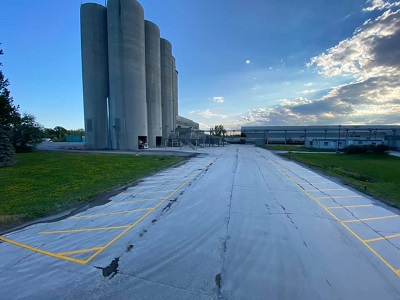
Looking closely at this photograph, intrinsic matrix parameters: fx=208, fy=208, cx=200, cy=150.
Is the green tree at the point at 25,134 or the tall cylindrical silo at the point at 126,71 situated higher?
the tall cylindrical silo at the point at 126,71

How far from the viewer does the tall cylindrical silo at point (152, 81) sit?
44128 mm

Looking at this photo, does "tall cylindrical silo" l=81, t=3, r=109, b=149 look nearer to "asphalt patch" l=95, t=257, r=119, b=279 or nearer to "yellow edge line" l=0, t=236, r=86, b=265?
"yellow edge line" l=0, t=236, r=86, b=265

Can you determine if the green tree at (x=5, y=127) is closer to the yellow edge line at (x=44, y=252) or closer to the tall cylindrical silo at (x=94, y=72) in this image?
the tall cylindrical silo at (x=94, y=72)

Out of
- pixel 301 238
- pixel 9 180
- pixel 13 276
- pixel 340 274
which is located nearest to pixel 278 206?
pixel 301 238

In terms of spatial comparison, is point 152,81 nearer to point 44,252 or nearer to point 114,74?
point 114,74

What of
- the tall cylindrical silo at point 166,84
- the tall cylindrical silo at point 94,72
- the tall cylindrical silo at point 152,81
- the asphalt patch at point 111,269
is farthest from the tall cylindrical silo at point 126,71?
the asphalt patch at point 111,269

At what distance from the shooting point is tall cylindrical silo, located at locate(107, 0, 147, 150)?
1455 inches

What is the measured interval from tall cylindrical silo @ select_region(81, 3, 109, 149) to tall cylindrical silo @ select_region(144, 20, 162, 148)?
8.34 metres

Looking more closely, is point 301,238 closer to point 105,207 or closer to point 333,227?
point 333,227

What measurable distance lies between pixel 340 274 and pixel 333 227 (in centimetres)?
248

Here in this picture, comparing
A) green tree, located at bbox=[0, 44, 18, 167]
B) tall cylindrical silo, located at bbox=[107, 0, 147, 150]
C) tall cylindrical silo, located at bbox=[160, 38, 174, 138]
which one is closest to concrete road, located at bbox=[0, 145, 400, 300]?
green tree, located at bbox=[0, 44, 18, 167]

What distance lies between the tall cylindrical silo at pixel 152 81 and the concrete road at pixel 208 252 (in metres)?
39.3

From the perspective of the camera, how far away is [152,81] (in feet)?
148

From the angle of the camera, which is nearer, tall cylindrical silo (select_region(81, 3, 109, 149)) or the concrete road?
the concrete road
